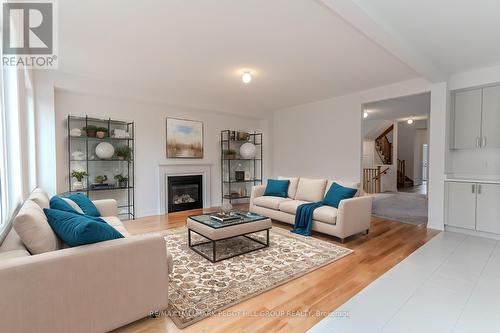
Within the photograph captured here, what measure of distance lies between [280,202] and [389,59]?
2.72 metres

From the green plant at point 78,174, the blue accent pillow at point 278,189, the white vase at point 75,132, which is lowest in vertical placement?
the blue accent pillow at point 278,189

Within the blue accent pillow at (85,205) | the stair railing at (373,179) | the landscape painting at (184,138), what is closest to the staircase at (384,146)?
the stair railing at (373,179)

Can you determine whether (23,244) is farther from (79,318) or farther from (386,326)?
(386,326)

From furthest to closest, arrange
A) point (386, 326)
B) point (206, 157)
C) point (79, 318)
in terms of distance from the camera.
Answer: point (206, 157), point (386, 326), point (79, 318)

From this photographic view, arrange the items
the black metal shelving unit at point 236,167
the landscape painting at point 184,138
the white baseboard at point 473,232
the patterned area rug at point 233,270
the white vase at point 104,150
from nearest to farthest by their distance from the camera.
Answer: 1. the patterned area rug at point 233,270
2. the white baseboard at point 473,232
3. the white vase at point 104,150
4. the landscape painting at point 184,138
5. the black metal shelving unit at point 236,167

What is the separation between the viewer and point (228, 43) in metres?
2.99

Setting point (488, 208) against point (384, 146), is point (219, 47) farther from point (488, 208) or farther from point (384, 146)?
point (384, 146)

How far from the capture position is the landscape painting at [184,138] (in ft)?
18.3

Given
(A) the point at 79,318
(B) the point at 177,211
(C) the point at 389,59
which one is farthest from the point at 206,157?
(A) the point at 79,318

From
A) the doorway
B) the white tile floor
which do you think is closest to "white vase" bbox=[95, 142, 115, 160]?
the white tile floor

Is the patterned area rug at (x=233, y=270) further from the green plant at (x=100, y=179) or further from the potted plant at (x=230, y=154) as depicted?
the potted plant at (x=230, y=154)

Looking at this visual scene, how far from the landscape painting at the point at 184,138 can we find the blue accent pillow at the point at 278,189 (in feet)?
6.52

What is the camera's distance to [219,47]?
3.09m

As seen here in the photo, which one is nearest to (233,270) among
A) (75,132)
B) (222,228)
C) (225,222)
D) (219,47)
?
(222,228)
